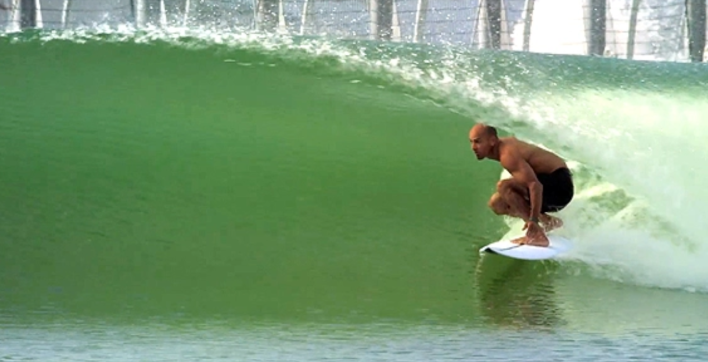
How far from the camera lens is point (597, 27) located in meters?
8.53

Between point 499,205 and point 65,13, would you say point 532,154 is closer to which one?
point 499,205

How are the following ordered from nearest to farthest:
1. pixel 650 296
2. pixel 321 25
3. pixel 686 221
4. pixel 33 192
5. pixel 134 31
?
pixel 650 296 → pixel 686 221 → pixel 33 192 → pixel 134 31 → pixel 321 25

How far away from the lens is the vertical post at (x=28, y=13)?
7.42m

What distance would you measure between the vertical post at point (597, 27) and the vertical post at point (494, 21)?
72 cm

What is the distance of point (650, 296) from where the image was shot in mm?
4531

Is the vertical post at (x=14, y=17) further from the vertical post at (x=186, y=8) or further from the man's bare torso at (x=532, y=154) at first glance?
the man's bare torso at (x=532, y=154)

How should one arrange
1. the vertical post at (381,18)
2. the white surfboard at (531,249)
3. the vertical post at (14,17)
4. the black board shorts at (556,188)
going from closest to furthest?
the white surfboard at (531,249), the black board shorts at (556,188), the vertical post at (14,17), the vertical post at (381,18)

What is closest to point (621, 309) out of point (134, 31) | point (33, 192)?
point (33, 192)

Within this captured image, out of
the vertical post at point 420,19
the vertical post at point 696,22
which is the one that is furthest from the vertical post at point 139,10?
the vertical post at point 696,22

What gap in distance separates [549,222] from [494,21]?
3.71 meters

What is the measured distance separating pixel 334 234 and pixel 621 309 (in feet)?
4.85

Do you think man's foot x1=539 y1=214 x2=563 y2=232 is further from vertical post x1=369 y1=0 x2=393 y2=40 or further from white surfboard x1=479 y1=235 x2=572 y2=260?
vertical post x1=369 y1=0 x2=393 y2=40

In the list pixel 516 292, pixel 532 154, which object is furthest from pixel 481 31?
pixel 516 292

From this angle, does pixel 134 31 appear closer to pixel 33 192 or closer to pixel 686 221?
pixel 33 192
